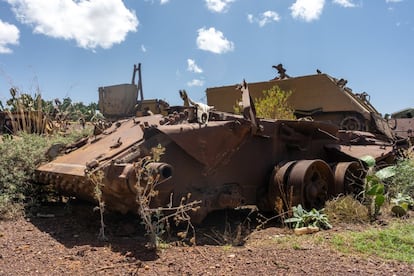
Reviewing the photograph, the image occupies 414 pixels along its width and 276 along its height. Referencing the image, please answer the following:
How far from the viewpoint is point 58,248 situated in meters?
4.28

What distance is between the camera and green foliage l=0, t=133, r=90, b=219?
19.7 ft

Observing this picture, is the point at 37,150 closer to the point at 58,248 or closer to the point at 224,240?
the point at 58,248

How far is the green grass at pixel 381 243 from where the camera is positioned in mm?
3926

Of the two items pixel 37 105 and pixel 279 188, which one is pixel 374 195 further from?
pixel 37 105

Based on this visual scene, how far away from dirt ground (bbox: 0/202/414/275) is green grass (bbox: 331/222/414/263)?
0.53 ft

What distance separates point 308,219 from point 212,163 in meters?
1.33

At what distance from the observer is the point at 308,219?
5145 mm

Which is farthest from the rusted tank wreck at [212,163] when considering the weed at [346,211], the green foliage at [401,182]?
the green foliage at [401,182]

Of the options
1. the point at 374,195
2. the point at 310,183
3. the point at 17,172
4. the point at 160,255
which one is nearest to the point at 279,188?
the point at 310,183

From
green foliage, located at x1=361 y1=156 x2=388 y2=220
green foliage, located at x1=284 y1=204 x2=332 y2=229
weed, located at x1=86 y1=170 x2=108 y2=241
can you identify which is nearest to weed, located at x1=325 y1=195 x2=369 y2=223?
green foliage, located at x1=361 y1=156 x2=388 y2=220

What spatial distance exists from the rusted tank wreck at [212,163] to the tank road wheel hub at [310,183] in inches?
0.5

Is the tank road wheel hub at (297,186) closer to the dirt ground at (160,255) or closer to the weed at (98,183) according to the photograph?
the dirt ground at (160,255)

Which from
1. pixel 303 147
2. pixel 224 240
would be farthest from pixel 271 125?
pixel 224 240

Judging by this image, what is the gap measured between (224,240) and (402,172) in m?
4.14
